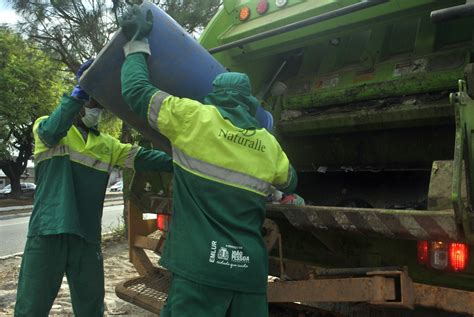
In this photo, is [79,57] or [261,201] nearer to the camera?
[261,201]

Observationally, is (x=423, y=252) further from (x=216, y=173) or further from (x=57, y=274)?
(x=57, y=274)

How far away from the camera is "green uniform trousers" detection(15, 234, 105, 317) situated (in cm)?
246

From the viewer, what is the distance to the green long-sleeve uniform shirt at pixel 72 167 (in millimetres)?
2532

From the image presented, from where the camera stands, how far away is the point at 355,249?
7.88 feet

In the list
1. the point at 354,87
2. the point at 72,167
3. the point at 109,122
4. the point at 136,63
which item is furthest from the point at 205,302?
the point at 109,122

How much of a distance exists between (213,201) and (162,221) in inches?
51.7

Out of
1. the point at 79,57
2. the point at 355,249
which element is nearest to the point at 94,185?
the point at 355,249

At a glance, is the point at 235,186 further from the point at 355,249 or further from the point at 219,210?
the point at 355,249

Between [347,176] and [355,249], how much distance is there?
48.0 inches

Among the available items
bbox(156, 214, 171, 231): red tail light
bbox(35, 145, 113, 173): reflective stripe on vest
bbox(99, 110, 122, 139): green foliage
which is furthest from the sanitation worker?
bbox(99, 110, 122, 139): green foliage

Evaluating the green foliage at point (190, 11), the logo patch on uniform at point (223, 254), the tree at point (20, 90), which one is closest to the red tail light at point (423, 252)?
the logo patch on uniform at point (223, 254)

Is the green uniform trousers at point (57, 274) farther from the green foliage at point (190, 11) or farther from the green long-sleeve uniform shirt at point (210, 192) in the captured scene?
the green foliage at point (190, 11)

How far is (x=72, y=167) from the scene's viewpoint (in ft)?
8.79

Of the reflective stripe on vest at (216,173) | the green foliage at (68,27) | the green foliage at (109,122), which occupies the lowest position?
the reflective stripe on vest at (216,173)
